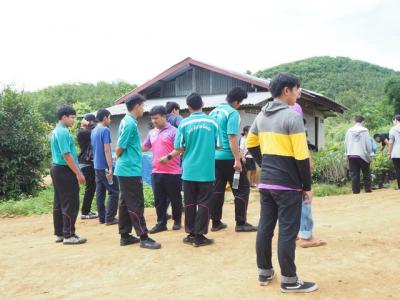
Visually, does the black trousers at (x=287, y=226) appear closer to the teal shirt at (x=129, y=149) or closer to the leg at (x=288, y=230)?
the leg at (x=288, y=230)

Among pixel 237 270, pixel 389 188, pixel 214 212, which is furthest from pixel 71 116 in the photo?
pixel 389 188

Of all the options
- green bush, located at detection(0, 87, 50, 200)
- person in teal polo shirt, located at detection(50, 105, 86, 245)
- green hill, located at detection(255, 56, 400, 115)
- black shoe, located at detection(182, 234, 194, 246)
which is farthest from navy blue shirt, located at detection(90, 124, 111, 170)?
green hill, located at detection(255, 56, 400, 115)

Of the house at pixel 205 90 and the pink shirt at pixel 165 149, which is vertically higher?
the house at pixel 205 90

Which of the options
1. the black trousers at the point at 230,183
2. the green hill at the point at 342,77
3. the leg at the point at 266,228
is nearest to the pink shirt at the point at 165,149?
the black trousers at the point at 230,183

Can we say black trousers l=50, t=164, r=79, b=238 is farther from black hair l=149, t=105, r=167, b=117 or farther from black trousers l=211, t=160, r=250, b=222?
black trousers l=211, t=160, r=250, b=222

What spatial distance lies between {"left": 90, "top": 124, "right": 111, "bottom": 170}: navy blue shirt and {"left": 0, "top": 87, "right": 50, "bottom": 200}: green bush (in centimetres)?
480

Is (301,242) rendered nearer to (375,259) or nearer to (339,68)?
(375,259)

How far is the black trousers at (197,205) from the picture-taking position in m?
5.55

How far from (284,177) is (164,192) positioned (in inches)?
125

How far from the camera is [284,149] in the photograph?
12.6ft

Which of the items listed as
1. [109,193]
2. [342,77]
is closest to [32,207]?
[109,193]

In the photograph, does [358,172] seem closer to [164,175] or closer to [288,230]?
[164,175]

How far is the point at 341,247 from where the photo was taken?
17.1ft

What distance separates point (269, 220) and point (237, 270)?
835 millimetres
